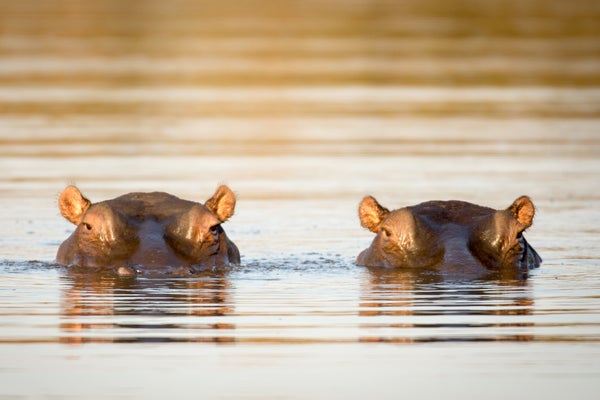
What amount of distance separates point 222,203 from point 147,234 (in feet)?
2.27

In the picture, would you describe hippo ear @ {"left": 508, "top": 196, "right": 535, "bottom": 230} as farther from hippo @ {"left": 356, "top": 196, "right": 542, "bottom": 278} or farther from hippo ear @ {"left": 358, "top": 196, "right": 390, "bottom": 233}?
hippo ear @ {"left": 358, "top": 196, "right": 390, "bottom": 233}

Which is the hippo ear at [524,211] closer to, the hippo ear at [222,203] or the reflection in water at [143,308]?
the hippo ear at [222,203]

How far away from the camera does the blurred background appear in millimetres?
20906

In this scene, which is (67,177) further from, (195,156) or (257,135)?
Answer: (257,135)

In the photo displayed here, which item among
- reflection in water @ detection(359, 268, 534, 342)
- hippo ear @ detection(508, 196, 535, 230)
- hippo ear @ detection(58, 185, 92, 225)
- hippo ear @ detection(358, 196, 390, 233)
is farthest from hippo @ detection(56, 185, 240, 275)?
hippo ear @ detection(508, 196, 535, 230)

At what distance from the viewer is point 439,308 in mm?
12523

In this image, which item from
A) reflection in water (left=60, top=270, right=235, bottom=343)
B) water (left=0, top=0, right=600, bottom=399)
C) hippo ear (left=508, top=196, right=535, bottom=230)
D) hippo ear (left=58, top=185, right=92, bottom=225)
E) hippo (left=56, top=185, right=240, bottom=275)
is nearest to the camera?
water (left=0, top=0, right=600, bottom=399)

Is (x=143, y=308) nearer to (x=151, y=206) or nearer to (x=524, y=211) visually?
(x=151, y=206)

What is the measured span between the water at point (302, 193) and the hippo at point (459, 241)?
21 cm

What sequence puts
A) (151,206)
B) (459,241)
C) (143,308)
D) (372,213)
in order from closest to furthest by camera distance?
(143,308), (459,241), (151,206), (372,213)

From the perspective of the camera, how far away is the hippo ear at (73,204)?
14.4m

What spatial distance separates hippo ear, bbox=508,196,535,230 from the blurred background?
286cm

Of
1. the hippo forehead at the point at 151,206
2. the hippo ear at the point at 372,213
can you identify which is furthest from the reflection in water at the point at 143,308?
the hippo ear at the point at 372,213

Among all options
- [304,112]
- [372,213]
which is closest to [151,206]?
[372,213]
